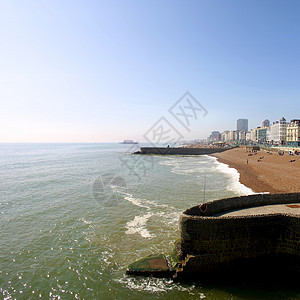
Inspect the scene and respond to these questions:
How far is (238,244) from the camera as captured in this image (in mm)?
9078

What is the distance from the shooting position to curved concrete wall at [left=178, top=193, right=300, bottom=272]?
8953 mm

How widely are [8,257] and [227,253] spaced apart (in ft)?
38.1

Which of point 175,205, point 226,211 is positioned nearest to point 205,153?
point 175,205

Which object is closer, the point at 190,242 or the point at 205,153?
the point at 190,242

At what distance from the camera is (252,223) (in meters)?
9.14

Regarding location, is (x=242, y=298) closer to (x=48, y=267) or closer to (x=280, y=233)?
(x=280, y=233)

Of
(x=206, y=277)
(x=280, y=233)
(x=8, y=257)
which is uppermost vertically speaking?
(x=280, y=233)

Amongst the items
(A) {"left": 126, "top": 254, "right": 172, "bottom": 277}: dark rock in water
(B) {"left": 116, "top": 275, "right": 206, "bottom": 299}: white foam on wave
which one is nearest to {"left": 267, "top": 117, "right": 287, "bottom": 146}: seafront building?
(A) {"left": 126, "top": 254, "right": 172, "bottom": 277}: dark rock in water

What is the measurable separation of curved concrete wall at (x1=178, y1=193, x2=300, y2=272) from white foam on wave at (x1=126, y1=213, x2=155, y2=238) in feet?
15.5

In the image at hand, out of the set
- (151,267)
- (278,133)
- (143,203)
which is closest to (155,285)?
(151,267)

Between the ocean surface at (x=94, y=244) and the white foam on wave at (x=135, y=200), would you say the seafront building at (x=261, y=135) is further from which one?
the white foam on wave at (x=135, y=200)

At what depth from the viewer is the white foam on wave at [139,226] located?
13794 millimetres

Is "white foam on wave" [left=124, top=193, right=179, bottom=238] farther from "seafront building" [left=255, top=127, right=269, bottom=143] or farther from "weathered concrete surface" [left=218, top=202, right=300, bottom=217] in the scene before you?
"seafront building" [left=255, top=127, right=269, bottom=143]

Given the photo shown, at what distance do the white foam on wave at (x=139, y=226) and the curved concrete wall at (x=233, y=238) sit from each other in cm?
471
